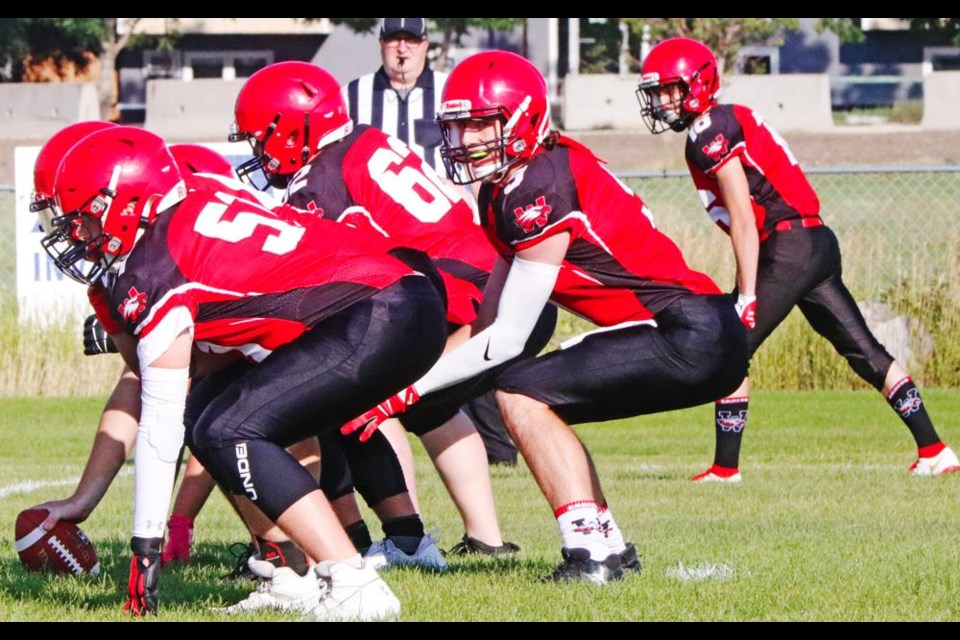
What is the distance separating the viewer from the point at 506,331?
4938 mm

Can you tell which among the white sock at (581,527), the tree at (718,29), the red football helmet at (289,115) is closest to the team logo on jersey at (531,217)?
the white sock at (581,527)

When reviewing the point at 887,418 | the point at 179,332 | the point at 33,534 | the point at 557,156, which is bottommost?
the point at 887,418

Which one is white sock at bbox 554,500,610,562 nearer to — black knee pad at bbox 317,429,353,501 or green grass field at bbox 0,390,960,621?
green grass field at bbox 0,390,960,621

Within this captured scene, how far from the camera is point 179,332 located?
168 inches

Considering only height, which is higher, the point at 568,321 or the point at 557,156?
the point at 557,156

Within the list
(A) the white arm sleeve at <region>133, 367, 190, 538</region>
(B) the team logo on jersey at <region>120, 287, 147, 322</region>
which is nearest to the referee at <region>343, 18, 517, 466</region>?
(A) the white arm sleeve at <region>133, 367, 190, 538</region>

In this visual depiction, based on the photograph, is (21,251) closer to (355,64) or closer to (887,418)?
(887,418)

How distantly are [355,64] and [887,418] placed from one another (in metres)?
34.1

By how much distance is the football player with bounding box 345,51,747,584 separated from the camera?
16.3ft

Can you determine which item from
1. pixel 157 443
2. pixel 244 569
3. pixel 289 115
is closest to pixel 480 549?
pixel 244 569

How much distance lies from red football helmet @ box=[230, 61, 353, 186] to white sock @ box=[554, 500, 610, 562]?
157cm
